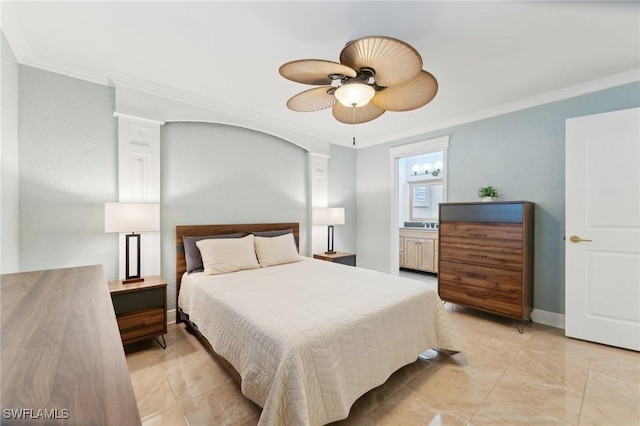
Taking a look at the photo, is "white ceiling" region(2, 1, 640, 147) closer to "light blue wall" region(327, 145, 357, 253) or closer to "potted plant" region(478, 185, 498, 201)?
"potted plant" region(478, 185, 498, 201)

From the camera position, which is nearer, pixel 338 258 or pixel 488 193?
pixel 488 193

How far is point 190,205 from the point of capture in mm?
3141

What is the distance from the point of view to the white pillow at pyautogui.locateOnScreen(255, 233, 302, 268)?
10.2ft

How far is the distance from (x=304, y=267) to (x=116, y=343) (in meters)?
2.33

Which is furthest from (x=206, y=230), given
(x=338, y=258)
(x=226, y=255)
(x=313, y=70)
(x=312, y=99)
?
(x=313, y=70)

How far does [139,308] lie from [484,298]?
3508mm

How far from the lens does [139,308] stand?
235 centimetres

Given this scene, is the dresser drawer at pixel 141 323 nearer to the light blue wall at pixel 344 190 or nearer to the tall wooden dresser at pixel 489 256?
the light blue wall at pixel 344 190

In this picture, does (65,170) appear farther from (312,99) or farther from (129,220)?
(312,99)

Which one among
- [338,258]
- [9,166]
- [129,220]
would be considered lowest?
[338,258]

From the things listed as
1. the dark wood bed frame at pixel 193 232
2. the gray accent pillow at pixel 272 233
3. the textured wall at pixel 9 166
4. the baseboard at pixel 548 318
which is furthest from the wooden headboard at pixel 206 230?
the baseboard at pixel 548 318

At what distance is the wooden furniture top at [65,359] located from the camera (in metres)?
0.48

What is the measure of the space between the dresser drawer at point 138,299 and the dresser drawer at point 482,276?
3.17 metres

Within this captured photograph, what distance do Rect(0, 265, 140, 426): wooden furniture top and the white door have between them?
143 inches
